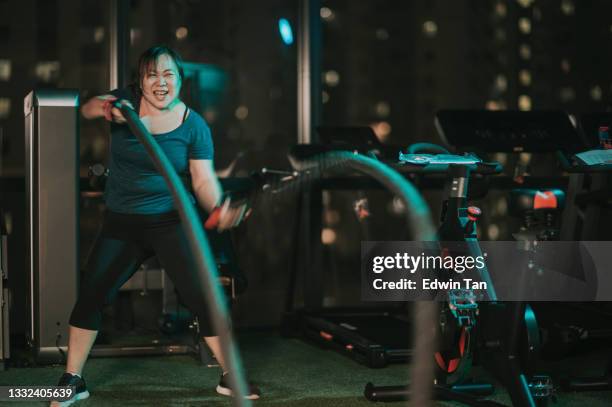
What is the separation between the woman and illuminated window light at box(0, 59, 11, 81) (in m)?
2.14

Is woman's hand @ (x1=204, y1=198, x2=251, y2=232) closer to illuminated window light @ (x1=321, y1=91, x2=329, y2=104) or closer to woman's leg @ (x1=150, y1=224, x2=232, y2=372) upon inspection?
woman's leg @ (x1=150, y1=224, x2=232, y2=372)

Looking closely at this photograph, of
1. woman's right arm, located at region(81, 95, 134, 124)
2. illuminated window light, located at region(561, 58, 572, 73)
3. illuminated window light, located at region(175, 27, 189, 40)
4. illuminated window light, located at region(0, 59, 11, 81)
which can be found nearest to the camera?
woman's right arm, located at region(81, 95, 134, 124)

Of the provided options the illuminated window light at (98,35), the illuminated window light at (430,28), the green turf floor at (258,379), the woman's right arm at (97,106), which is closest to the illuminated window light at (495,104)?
the illuminated window light at (430,28)

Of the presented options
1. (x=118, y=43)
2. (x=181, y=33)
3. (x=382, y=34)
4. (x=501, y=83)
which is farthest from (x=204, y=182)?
(x=501, y=83)

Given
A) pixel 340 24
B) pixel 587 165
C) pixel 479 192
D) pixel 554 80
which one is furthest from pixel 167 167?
pixel 554 80

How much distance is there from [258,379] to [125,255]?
3.35ft

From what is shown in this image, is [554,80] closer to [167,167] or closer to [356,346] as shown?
[356,346]

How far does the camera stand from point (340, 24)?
20.3ft

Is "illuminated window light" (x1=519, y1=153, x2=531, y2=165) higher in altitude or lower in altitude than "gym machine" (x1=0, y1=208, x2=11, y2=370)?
higher

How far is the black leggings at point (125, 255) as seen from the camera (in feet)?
12.1

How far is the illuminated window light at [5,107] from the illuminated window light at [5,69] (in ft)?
0.42

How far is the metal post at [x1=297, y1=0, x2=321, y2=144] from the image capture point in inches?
235

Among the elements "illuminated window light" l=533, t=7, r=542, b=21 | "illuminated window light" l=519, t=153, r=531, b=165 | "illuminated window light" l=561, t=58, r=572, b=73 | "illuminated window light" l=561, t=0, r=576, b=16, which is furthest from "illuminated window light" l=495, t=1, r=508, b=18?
"illuminated window light" l=519, t=153, r=531, b=165

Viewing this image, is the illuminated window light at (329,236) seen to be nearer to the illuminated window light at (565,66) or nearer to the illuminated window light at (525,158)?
the illuminated window light at (525,158)
